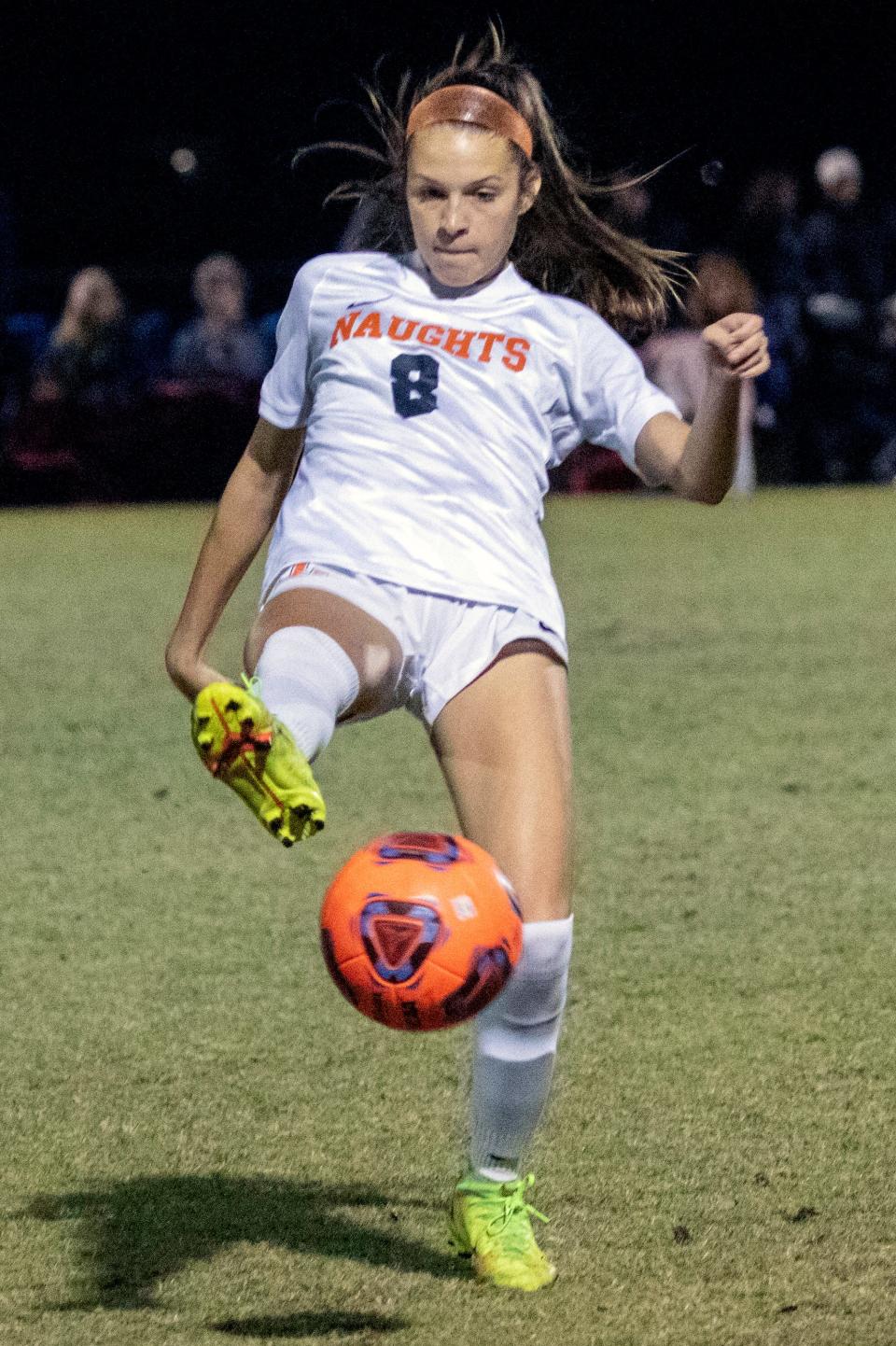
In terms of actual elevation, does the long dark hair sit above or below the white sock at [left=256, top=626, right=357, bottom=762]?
above

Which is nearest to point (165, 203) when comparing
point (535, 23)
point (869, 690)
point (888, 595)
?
point (535, 23)

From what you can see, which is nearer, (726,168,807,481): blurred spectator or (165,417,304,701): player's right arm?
(165,417,304,701): player's right arm

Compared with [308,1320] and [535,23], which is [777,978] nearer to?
[308,1320]

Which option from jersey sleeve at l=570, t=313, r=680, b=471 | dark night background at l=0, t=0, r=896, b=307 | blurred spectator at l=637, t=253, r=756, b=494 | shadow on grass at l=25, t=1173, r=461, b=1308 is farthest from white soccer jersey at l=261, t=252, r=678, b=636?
dark night background at l=0, t=0, r=896, b=307

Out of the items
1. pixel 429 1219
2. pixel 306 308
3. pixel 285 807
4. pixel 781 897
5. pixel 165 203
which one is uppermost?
pixel 306 308

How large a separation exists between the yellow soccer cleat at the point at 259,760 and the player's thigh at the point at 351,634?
0.37 m

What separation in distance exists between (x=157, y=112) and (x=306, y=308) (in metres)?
18.4

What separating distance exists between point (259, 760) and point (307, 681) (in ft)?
0.91

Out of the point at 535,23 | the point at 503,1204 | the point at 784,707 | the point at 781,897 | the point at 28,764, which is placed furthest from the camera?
the point at 535,23

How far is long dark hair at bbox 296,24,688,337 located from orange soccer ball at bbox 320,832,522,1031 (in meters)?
1.36

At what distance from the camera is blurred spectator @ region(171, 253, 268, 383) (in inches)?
633

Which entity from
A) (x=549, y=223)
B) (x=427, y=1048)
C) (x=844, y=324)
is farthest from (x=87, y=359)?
(x=549, y=223)

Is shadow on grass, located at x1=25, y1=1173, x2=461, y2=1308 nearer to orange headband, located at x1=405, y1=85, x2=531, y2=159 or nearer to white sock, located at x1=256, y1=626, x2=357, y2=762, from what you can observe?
white sock, located at x1=256, y1=626, x2=357, y2=762

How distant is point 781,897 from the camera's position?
21.0 feet
